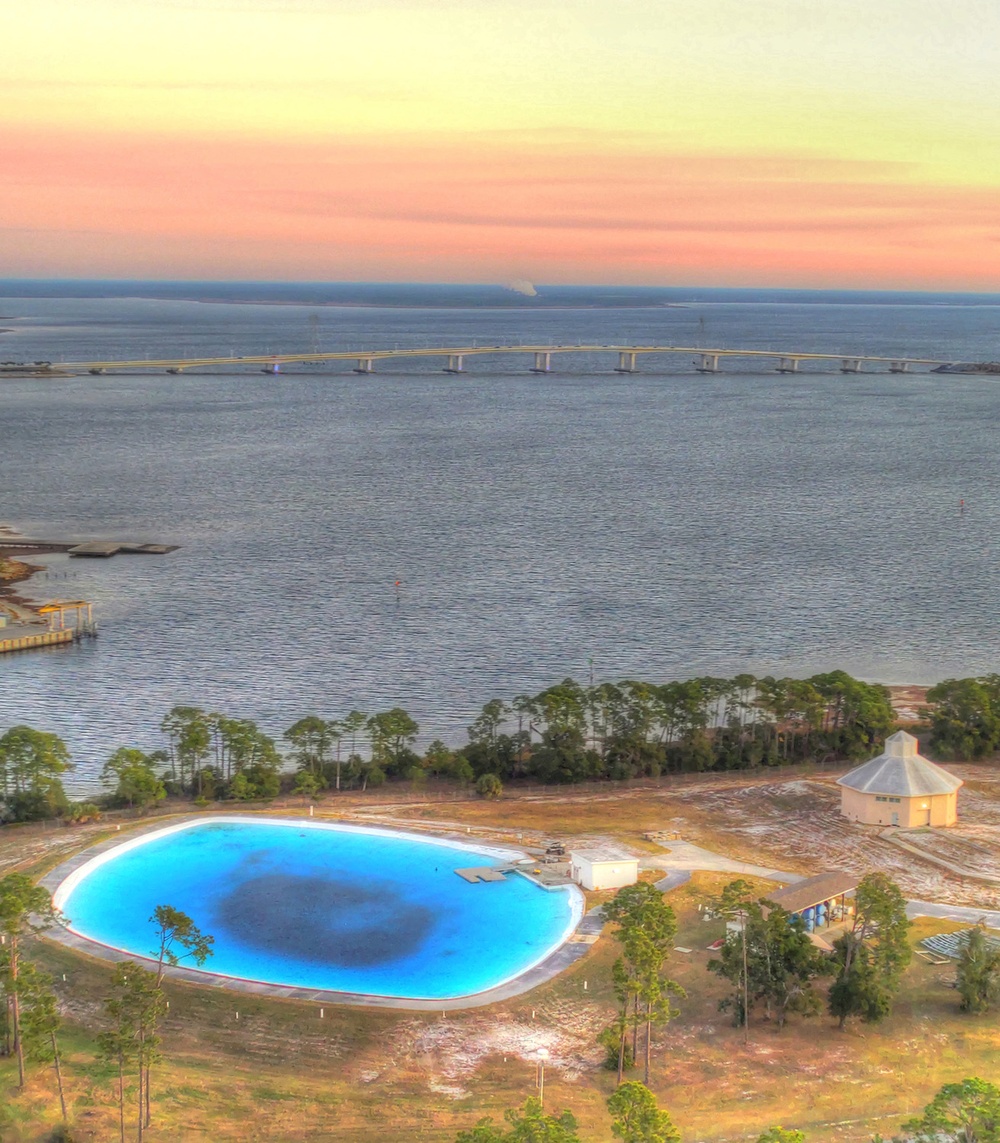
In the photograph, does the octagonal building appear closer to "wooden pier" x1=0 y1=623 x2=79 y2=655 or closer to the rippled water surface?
the rippled water surface

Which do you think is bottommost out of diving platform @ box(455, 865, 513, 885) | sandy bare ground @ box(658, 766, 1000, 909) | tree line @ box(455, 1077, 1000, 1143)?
diving platform @ box(455, 865, 513, 885)

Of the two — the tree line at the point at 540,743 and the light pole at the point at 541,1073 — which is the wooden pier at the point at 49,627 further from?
the light pole at the point at 541,1073

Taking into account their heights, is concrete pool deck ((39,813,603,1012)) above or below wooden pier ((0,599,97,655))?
below

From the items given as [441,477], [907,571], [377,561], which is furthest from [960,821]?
[441,477]

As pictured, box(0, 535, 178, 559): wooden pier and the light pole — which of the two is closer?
the light pole

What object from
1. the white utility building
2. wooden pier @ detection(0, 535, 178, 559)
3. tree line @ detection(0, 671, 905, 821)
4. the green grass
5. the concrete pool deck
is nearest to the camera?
the green grass

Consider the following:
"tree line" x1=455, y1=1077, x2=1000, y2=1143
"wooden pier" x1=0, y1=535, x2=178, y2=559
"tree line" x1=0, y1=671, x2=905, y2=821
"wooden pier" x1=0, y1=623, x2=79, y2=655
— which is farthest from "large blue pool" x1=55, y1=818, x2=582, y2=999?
"wooden pier" x1=0, y1=535, x2=178, y2=559
